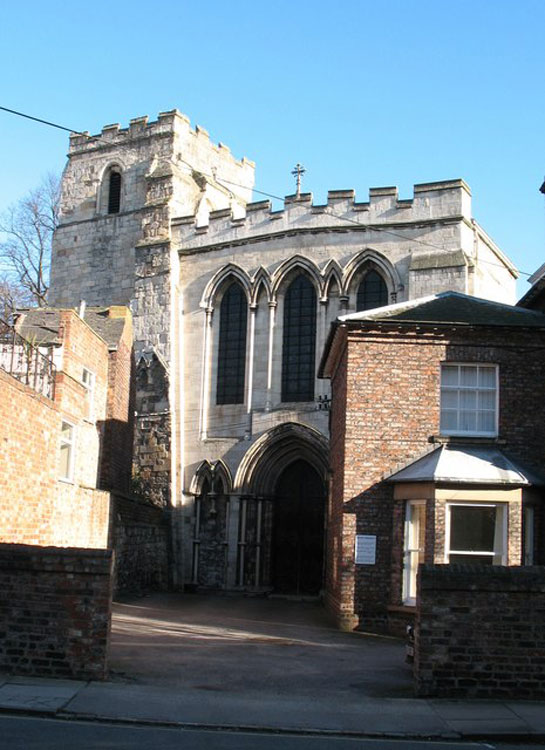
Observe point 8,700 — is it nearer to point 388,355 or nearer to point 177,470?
point 388,355

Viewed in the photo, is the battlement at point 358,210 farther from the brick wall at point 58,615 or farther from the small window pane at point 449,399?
the brick wall at point 58,615

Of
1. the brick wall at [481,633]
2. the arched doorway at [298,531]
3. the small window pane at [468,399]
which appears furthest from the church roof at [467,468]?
the arched doorway at [298,531]

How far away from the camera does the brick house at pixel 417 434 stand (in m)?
17.6

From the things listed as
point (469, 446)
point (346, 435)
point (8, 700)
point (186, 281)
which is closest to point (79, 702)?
point (8, 700)

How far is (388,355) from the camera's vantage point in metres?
18.5

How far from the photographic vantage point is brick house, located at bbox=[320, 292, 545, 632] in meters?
17.6

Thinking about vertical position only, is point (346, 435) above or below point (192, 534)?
above

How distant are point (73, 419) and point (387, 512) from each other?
7.08 m

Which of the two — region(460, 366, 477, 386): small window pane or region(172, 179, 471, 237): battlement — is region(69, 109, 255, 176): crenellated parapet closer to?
region(172, 179, 471, 237): battlement

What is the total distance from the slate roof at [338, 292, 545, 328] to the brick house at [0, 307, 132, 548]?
610 centimetres

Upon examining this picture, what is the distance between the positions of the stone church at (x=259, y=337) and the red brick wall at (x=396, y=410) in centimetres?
930

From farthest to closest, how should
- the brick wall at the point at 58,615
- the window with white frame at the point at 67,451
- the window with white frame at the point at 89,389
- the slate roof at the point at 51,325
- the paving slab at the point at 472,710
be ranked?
the window with white frame at the point at 89,389 < the slate roof at the point at 51,325 < the window with white frame at the point at 67,451 < the brick wall at the point at 58,615 < the paving slab at the point at 472,710

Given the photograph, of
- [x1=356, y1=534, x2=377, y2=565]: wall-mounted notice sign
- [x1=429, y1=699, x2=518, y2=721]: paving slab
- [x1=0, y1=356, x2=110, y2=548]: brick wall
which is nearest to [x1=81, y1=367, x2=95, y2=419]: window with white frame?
[x1=0, y1=356, x2=110, y2=548]: brick wall

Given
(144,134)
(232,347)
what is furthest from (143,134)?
(232,347)
